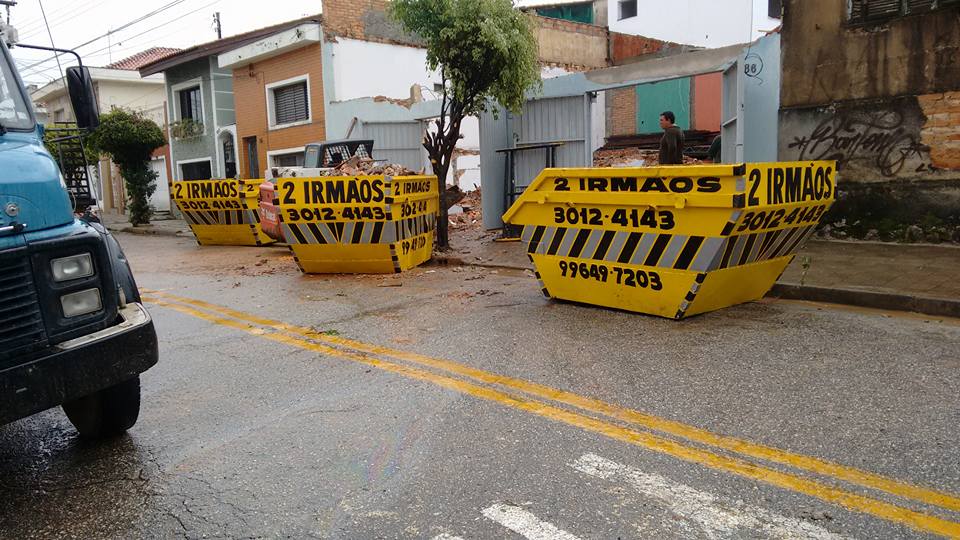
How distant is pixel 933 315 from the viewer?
20.9 feet

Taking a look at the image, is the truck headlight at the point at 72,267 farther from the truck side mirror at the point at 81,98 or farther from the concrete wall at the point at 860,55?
the concrete wall at the point at 860,55

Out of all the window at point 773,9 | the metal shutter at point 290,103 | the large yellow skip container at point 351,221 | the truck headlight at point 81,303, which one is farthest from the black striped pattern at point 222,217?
the window at point 773,9

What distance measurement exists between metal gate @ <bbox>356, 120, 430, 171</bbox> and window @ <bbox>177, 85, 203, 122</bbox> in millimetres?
11004

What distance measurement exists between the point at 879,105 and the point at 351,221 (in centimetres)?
756

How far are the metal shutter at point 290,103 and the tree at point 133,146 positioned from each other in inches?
162

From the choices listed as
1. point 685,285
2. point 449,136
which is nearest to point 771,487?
point 685,285

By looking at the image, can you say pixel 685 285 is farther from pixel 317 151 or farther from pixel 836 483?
pixel 317 151

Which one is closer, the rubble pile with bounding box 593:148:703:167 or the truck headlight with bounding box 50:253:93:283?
the truck headlight with bounding box 50:253:93:283

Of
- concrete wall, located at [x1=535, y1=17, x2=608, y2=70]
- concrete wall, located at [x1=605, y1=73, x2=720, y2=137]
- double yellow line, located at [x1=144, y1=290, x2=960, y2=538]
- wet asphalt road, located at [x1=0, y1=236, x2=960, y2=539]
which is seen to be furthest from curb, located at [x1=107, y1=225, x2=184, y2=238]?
double yellow line, located at [x1=144, y1=290, x2=960, y2=538]

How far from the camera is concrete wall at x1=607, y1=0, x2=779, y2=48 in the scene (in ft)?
95.3

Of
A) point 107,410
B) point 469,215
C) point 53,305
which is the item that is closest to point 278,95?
point 469,215

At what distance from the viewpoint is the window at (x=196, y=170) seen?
26.9 m

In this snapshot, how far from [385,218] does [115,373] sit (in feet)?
20.6

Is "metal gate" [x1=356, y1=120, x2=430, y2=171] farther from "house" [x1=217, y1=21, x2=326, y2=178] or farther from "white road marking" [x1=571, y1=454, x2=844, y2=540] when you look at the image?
"white road marking" [x1=571, y1=454, x2=844, y2=540]
